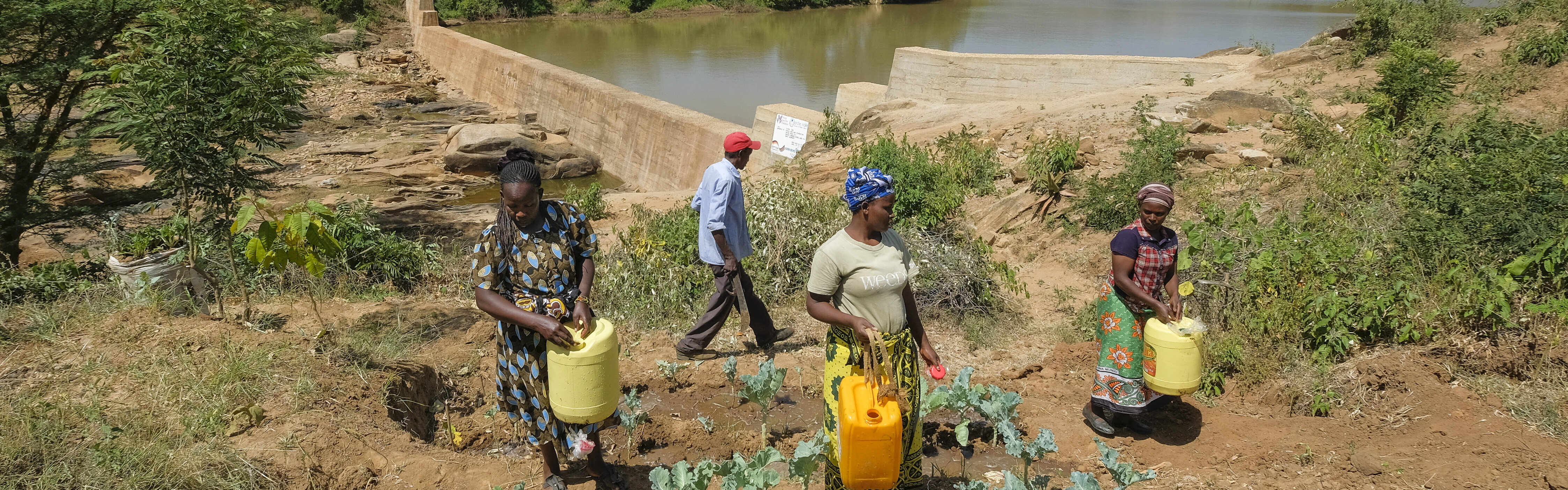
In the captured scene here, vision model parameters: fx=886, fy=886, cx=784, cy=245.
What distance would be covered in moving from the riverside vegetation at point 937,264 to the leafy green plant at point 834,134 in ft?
9.46

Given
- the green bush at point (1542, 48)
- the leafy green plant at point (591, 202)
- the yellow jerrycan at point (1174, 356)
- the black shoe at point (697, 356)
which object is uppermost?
the green bush at point (1542, 48)

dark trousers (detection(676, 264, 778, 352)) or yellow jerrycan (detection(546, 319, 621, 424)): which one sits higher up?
yellow jerrycan (detection(546, 319, 621, 424))

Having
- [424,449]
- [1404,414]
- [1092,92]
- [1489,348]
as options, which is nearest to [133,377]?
[424,449]

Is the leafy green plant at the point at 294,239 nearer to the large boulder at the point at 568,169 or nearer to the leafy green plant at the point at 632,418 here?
the leafy green plant at the point at 632,418

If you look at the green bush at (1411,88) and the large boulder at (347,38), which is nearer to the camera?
the green bush at (1411,88)

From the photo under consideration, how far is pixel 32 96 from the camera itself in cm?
790

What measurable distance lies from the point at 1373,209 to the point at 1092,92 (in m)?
6.87

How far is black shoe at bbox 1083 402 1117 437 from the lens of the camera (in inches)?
162

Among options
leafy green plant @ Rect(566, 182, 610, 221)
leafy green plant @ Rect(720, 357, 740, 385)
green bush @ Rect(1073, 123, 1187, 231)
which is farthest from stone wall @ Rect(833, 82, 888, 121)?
leafy green plant @ Rect(720, 357, 740, 385)

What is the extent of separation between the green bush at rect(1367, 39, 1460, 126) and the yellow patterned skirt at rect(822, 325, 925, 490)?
6.46 meters

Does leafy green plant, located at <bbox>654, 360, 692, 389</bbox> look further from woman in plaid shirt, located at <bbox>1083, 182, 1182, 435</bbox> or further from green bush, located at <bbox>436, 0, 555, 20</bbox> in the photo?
green bush, located at <bbox>436, 0, 555, 20</bbox>

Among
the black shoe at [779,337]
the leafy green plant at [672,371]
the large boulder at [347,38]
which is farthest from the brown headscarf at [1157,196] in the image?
the large boulder at [347,38]

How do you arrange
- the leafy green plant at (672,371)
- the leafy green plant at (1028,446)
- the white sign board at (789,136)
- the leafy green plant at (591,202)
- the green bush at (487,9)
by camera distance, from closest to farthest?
the leafy green plant at (1028,446) < the leafy green plant at (672,371) < the leafy green plant at (591,202) < the white sign board at (789,136) < the green bush at (487,9)

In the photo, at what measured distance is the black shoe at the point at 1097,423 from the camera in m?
4.12
